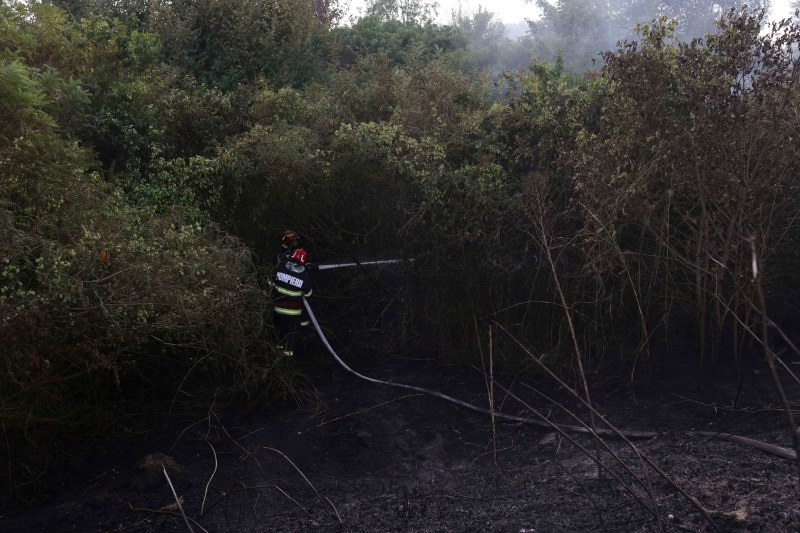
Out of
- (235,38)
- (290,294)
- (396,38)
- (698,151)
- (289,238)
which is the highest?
(396,38)

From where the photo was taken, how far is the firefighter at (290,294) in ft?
31.1

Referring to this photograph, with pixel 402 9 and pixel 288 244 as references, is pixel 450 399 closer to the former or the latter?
pixel 288 244

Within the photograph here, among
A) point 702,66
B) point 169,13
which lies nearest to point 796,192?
point 702,66

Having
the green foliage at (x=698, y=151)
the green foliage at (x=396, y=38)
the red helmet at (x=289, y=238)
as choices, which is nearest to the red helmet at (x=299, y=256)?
the red helmet at (x=289, y=238)

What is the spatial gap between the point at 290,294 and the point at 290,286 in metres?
0.10

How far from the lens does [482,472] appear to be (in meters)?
7.73

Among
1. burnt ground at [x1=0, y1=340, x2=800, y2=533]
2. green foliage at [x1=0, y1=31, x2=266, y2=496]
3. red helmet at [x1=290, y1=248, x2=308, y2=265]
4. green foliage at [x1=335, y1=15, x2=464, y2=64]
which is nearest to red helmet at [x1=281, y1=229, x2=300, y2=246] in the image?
A: red helmet at [x1=290, y1=248, x2=308, y2=265]

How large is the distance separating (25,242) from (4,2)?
177 inches

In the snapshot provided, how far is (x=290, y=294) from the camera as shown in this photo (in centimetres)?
951

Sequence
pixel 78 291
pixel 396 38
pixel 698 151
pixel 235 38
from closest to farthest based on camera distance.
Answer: pixel 78 291 → pixel 698 151 → pixel 235 38 → pixel 396 38

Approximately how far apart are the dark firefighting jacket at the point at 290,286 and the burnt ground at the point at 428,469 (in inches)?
40.6

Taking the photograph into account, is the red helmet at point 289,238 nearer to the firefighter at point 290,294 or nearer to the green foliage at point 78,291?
the firefighter at point 290,294

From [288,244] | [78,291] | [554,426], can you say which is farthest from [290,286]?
[554,426]

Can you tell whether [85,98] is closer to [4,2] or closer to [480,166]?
[4,2]
